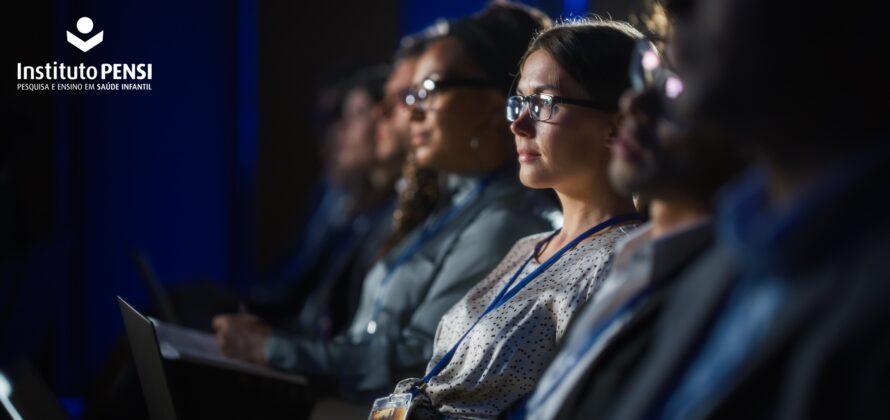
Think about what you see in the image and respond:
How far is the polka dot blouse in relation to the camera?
157cm

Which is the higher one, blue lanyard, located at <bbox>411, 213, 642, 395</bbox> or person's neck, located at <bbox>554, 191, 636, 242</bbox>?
person's neck, located at <bbox>554, 191, 636, 242</bbox>

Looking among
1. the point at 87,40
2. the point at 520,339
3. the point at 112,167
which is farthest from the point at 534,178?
the point at 112,167

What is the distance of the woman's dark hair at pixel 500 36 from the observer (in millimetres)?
2395

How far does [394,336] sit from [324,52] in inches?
164

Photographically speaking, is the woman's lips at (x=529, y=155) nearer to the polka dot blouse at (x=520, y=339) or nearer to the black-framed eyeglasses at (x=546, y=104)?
the black-framed eyeglasses at (x=546, y=104)

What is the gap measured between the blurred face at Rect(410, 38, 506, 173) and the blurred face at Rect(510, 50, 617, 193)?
0.77m

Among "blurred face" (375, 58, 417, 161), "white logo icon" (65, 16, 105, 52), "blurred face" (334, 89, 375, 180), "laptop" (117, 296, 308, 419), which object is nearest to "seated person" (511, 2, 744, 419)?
"laptop" (117, 296, 308, 419)

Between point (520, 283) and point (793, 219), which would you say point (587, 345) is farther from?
point (520, 283)

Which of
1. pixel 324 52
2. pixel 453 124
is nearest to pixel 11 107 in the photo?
pixel 453 124

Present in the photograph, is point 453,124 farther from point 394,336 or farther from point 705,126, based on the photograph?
point 705,126

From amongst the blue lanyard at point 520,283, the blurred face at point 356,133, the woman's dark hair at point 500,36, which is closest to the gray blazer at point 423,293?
the woman's dark hair at point 500,36

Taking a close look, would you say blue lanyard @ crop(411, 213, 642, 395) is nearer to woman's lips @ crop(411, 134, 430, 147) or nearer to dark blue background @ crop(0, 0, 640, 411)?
dark blue background @ crop(0, 0, 640, 411)

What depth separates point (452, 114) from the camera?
99.2 inches

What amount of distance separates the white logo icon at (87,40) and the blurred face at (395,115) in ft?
3.30
